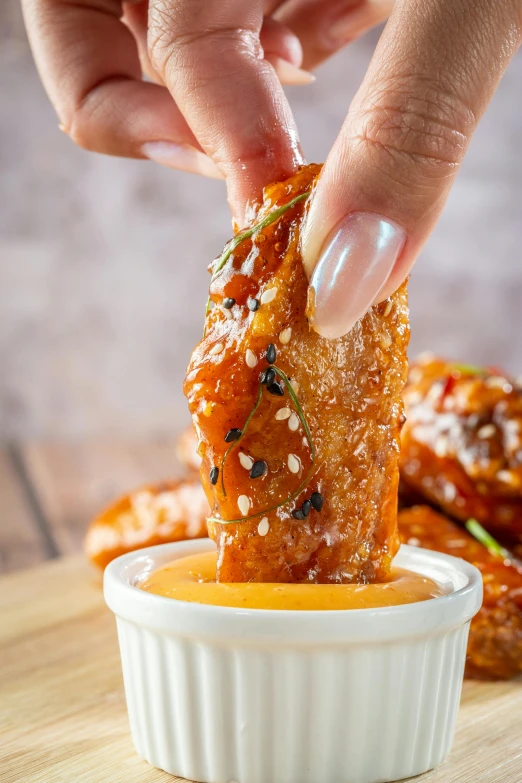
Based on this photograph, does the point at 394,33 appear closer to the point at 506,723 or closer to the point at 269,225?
the point at 269,225

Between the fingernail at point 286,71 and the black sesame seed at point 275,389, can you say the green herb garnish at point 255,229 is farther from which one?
the fingernail at point 286,71

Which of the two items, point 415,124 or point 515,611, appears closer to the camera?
point 415,124

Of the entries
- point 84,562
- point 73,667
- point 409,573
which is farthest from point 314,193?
point 84,562

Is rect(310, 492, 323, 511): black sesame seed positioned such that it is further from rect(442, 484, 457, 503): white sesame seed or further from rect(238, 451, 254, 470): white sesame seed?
rect(442, 484, 457, 503): white sesame seed

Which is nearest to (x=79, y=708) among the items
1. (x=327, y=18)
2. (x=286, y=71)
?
(x=286, y=71)

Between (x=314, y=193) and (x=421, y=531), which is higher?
(x=314, y=193)

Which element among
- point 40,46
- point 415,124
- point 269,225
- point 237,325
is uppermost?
point 40,46

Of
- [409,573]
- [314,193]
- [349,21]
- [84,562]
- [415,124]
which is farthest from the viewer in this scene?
[84,562]
